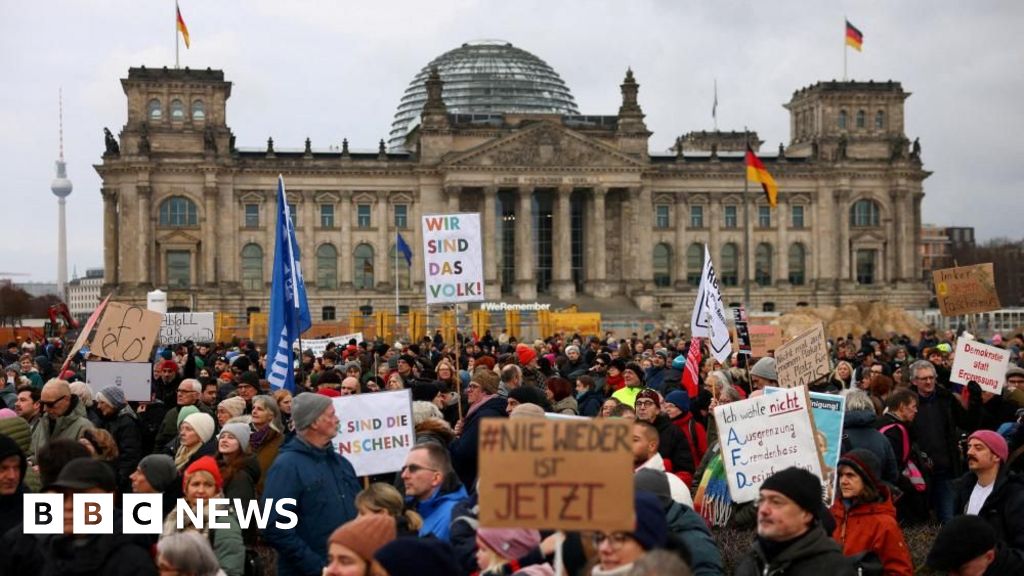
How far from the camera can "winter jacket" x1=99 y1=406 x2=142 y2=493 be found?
448 inches

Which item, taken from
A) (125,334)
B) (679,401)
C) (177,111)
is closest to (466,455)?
(679,401)

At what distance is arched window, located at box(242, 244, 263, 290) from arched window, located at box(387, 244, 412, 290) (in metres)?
7.32

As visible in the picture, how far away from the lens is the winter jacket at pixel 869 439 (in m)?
10.5

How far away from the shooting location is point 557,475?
5.69m

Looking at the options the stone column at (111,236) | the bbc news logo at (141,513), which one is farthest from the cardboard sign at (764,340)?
the stone column at (111,236)

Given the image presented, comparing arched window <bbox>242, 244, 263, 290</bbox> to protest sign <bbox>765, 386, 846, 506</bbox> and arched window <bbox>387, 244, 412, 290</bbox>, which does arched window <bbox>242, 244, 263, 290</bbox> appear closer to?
arched window <bbox>387, 244, 412, 290</bbox>

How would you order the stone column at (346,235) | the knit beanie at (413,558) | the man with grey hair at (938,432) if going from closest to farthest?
the knit beanie at (413,558) < the man with grey hair at (938,432) < the stone column at (346,235)

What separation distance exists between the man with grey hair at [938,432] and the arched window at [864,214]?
2665 inches

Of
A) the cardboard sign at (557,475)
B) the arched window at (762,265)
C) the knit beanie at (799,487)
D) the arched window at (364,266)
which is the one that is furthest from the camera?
the arched window at (762,265)

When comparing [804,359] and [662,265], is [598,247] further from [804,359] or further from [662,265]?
[804,359]

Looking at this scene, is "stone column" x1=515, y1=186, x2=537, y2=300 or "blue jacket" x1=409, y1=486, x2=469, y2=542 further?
"stone column" x1=515, y1=186, x2=537, y2=300

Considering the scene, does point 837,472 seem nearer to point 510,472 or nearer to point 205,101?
point 510,472

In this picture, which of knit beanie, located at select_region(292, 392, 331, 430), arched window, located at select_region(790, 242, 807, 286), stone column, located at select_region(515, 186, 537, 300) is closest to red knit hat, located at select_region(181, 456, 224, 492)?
knit beanie, located at select_region(292, 392, 331, 430)

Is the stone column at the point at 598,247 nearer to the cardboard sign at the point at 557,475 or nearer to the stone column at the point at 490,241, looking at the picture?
the stone column at the point at 490,241
